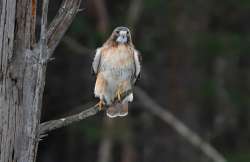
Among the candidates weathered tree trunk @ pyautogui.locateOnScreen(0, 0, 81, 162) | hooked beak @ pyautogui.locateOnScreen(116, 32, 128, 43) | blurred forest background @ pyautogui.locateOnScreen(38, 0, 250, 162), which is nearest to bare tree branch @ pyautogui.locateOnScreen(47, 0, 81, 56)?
weathered tree trunk @ pyautogui.locateOnScreen(0, 0, 81, 162)

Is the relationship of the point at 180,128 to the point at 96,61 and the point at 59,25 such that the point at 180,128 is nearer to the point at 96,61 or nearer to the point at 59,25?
the point at 96,61

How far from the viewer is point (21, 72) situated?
378 cm

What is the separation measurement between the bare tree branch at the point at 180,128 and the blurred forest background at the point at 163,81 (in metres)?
0.23

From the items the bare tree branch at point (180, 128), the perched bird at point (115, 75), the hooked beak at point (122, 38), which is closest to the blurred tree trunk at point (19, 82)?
the perched bird at point (115, 75)

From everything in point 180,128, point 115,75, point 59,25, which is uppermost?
point 59,25

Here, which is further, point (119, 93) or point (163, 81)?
point (163, 81)

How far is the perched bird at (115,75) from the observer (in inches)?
235

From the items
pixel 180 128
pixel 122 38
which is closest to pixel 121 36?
pixel 122 38

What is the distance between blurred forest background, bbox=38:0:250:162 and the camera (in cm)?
1177

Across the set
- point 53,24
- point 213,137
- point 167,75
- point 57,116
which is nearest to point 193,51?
point 167,75

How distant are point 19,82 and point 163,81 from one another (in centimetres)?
920

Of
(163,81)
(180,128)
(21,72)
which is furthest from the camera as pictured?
(163,81)

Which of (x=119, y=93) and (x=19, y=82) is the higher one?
(x=19, y=82)

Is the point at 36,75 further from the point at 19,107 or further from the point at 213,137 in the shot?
the point at 213,137
